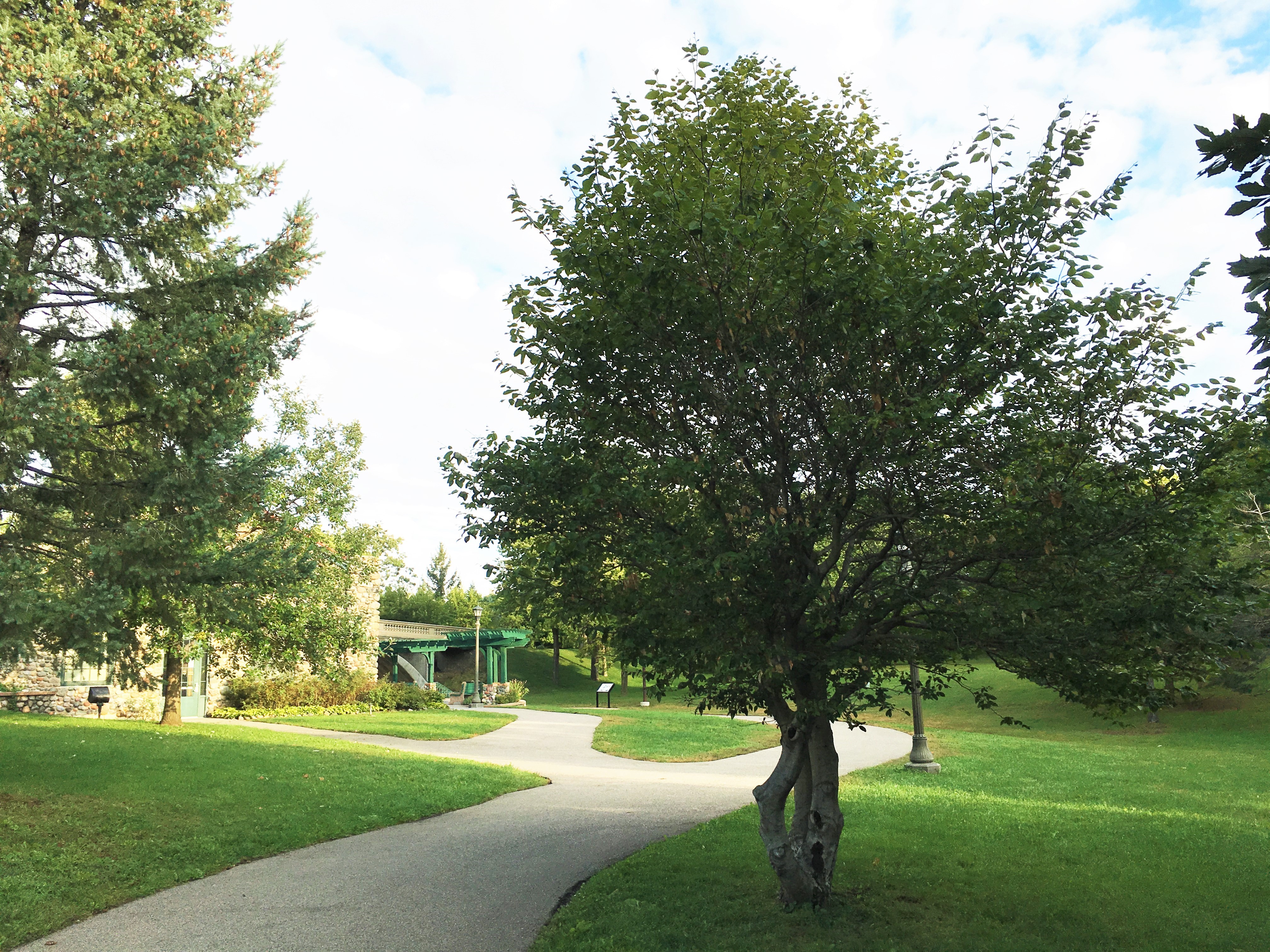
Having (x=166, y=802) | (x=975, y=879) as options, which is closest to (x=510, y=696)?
(x=166, y=802)

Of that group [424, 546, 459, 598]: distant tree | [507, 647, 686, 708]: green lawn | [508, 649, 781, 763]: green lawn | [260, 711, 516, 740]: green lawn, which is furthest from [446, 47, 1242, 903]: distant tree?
[424, 546, 459, 598]: distant tree

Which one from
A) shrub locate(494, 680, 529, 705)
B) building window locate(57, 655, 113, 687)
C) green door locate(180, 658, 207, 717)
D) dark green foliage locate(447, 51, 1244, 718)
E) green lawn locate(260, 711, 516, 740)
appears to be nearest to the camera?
dark green foliage locate(447, 51, 1244, 718)

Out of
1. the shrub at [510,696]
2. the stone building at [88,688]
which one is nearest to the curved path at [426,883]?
the stone building at [88,688]

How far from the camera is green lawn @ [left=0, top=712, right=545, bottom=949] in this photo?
7.01 meters

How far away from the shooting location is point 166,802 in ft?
31.8

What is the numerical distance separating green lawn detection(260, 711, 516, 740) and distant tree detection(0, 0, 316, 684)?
29.1 ft

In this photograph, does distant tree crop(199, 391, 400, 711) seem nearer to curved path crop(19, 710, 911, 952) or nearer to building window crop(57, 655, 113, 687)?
building window crop(57, 655, 113, 687)

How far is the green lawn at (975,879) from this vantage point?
6.10 meters

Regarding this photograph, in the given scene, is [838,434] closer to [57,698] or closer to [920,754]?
[920,754]

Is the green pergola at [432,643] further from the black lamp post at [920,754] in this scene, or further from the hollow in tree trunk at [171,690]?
the black lamp post at [920,754]

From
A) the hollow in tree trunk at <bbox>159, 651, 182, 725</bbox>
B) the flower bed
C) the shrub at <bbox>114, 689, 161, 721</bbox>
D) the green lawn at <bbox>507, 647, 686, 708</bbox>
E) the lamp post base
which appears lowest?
the green lawn at <bbox>507, 647, 686, 708</bbox>

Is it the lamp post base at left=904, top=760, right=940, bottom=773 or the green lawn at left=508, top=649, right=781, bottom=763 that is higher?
the lamp post base at left=904, top=760, right=940, bottom=773

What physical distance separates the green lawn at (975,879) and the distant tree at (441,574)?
75919 mm

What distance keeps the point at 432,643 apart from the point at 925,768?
26.5 m
